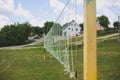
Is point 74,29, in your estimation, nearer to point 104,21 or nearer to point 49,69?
point 49,69

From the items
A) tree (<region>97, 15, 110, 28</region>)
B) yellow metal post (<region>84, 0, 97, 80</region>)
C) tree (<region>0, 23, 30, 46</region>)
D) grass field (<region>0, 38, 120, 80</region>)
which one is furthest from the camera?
tree (<region>0, 23, 30, 46</region>)

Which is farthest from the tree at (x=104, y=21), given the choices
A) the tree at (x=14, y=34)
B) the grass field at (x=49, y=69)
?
the tree at (x=14, y=34)

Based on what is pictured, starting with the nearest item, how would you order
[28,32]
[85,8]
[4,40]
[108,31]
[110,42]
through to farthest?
[85,8] < [108,31] < [110,42] < [4,40] < [28,32]

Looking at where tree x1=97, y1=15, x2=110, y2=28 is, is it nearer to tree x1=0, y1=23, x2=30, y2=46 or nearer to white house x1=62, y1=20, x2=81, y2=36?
white house x1=62, y1=20, x2=81, y2=36

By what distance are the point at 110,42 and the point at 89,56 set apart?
24.5 m

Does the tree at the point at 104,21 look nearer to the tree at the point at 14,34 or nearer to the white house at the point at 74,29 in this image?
the white house at the point at 74,29

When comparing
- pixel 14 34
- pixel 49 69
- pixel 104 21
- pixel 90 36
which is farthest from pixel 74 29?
pixel 14 34

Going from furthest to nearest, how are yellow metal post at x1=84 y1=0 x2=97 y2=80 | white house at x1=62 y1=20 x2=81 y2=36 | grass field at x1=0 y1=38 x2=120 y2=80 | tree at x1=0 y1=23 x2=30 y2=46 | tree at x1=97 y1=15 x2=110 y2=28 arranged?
1. tree at x1=0 y1=23 x2=30 y2=46
2. tree at x1=97 y1=15 x2=110 y2=28
3. grass field at x1=0 y1=38 x2=120 y2=80
4. white house at x1=62 y1=20 x2=81 y2=36
5. yellow metal post at x1=84 y1=0 x2=97 y2=80

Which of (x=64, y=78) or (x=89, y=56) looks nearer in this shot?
(x=89, y=56)

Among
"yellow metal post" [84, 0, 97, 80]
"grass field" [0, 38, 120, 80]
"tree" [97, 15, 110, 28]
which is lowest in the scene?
"grass field" [0, 38, 120, 80]

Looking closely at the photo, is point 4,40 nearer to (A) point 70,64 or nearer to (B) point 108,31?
(B) point 108,31

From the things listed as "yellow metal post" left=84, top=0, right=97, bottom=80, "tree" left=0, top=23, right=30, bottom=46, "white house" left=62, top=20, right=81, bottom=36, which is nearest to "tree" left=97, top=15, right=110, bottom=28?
"white house" left=62, top=20, right=81, bottom=36

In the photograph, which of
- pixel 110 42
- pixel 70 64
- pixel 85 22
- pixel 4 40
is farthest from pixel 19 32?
pixel 85 22

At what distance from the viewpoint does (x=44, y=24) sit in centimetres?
7412
